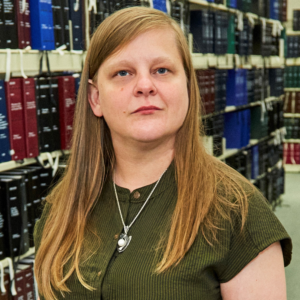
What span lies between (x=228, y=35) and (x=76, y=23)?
1888mm

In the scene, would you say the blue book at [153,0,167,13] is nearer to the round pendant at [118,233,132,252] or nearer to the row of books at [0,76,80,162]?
the row of books at [0,76,80,162]

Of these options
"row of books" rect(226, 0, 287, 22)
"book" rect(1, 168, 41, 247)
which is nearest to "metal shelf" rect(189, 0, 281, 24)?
"row of books" rect(226, 0, 287, 22)

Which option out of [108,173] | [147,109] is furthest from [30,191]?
[147,109]

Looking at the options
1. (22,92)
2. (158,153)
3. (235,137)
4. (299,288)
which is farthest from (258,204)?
(235,137)

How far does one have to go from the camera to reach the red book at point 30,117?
2172mm

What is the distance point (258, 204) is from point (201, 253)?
0.54 feet

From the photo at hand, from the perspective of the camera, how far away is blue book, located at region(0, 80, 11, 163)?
207cm

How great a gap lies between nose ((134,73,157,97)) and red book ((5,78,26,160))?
3.74 feet

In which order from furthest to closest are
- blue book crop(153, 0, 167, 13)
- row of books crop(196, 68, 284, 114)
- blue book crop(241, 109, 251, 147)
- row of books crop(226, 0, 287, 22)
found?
blue book crop(241, 109, 251, 147), row of books crop(226, 0, 287, 22), row of books crop(196, 68, 284, 114), blue book crop(153, 0, 167, 13)

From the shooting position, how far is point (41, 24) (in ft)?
7.13

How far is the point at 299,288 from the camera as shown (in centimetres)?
338

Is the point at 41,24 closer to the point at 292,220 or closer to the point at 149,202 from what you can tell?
the point at 149,202

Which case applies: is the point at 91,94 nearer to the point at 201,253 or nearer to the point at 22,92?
the point at 201,253

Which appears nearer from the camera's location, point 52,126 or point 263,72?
point 52,126
